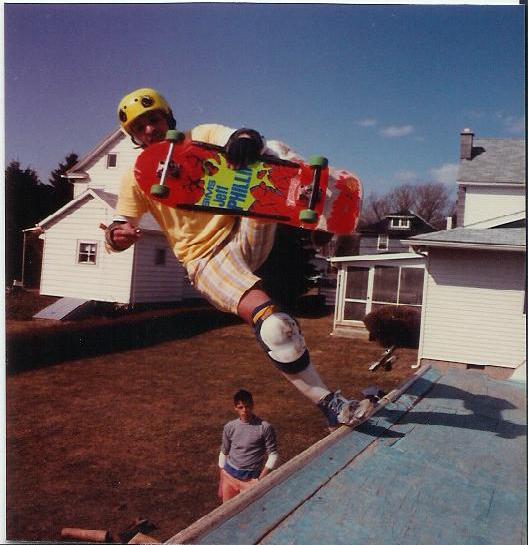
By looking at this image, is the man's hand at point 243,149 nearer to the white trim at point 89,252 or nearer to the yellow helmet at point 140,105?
the yellow helmet at point 140,105

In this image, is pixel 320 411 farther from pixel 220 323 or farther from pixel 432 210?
pixel 432 210

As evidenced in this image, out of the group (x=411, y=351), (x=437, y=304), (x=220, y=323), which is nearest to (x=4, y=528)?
(x=220, y=323)

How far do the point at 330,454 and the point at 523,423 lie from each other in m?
0.67

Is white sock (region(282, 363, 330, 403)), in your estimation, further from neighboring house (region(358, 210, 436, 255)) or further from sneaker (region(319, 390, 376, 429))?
neighboring house (region(358, 210, 436, 255))

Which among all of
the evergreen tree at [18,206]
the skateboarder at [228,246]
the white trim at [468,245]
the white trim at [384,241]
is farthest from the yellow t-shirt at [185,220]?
the white trim at [468,245]

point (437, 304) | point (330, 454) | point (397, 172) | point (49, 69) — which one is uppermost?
point (49, 69)

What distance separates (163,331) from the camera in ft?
6.52

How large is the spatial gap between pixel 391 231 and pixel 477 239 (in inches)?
11.4

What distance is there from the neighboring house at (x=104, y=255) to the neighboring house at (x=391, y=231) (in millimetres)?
647

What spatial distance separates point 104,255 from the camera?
1.97m

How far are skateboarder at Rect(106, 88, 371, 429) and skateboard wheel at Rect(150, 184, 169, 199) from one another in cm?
4

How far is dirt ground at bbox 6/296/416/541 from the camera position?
1.78 metres

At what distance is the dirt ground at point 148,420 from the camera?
178cm

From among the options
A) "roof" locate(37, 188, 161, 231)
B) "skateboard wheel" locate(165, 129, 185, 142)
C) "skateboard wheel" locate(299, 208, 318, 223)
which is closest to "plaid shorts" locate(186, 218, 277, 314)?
"skateboard wheel" locate(299, 208, 318, 223)
